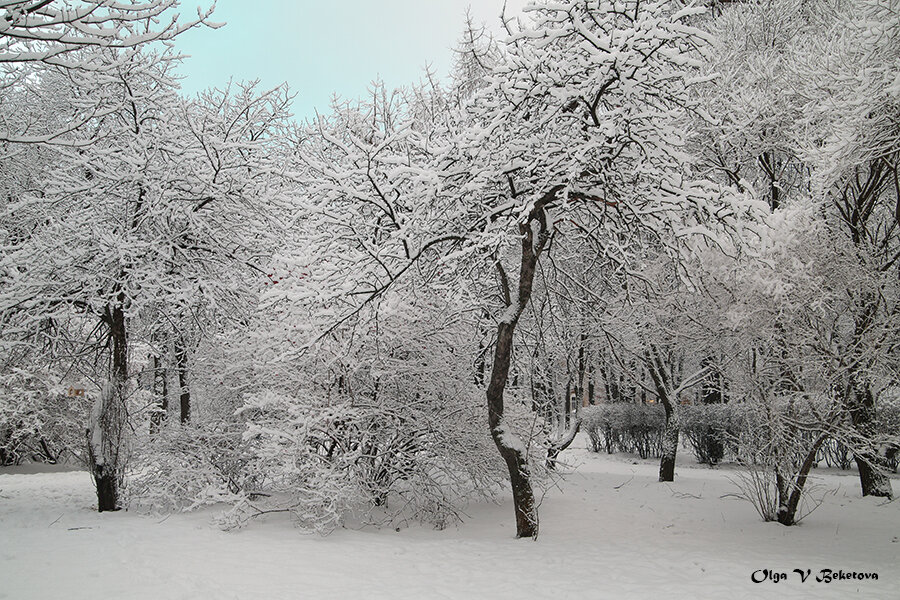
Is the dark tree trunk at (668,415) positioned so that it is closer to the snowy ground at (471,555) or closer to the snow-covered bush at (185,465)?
the snowy ground at (471,555)

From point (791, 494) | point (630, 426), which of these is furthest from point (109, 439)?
point (630, 426)

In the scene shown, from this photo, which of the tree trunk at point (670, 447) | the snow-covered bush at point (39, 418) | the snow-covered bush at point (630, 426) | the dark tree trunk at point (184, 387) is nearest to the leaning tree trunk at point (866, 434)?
the tree trunk at point (670, 447)

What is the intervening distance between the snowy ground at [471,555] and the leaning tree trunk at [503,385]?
0.36 m

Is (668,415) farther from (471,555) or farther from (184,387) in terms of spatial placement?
(184,387)

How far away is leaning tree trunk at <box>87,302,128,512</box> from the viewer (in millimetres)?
7961

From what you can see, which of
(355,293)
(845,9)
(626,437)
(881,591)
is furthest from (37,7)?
(626,437)

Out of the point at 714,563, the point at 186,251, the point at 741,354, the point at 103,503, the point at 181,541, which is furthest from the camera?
the point at 186,251

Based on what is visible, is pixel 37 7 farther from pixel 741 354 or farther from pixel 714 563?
pixel 741 354

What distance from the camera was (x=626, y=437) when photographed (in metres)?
16.4

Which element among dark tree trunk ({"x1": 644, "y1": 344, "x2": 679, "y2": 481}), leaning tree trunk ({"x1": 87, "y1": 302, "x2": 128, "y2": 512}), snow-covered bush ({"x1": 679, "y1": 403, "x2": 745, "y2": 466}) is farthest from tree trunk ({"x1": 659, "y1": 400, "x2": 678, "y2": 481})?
leaning tree trunk ({"x1": 87, "y1": 302, "x2": 128, "y2": 512})

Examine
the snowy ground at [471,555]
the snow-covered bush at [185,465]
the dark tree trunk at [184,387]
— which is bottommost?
the snowy ground at [471,555]

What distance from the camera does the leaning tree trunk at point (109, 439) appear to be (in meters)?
7.96

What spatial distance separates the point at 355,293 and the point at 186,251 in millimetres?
3747

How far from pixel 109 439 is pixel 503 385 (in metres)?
5.45
